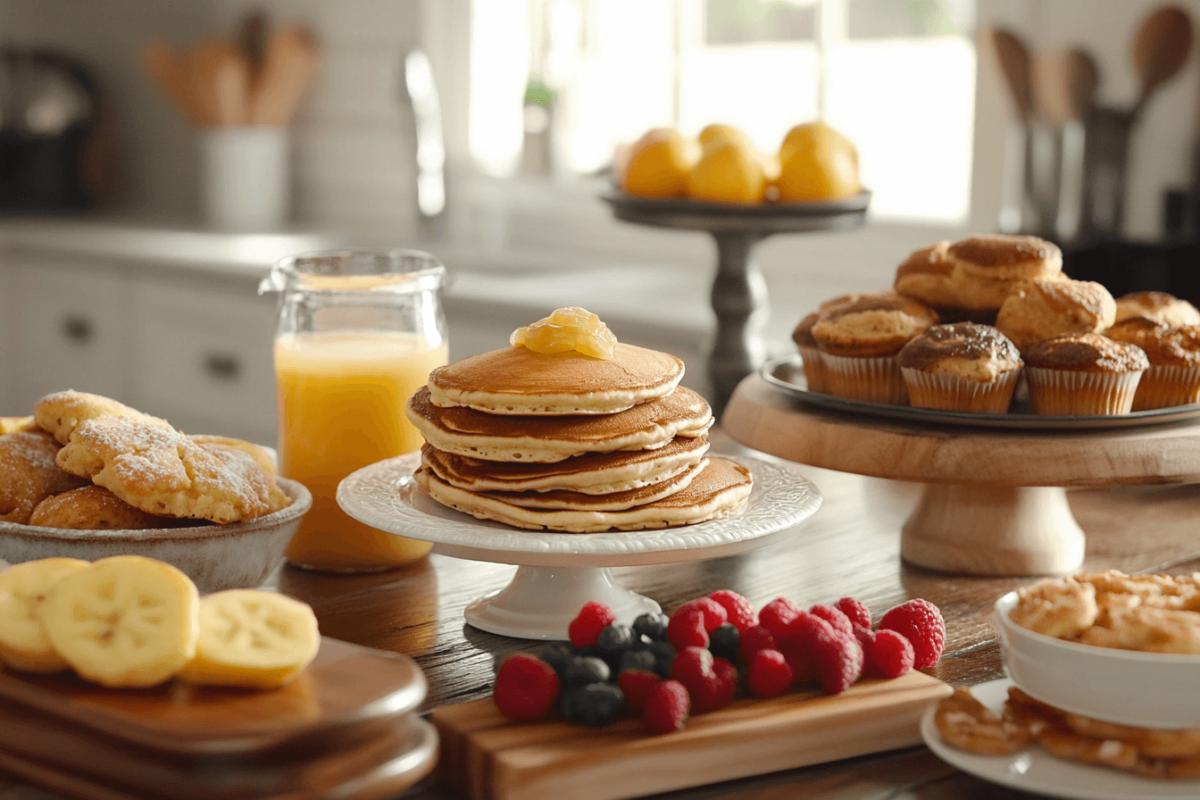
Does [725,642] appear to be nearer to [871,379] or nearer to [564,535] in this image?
[564,535]

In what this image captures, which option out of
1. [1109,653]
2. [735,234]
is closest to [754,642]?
[1109,653]

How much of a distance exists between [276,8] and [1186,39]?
2750mm

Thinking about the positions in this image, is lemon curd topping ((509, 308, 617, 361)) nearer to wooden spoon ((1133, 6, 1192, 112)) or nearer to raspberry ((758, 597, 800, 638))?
raspberry ((758, 597, 800, 638))

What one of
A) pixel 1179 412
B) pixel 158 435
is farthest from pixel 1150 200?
pixel 158 435

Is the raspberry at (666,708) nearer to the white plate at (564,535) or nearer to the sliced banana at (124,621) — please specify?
the white plate at (564,535)

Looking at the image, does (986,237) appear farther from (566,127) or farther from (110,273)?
(110,273)

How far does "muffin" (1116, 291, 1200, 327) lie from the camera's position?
1.30 m

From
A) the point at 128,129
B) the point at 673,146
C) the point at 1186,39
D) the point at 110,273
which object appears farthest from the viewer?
the point at 128,129

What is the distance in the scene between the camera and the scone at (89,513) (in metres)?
0.95

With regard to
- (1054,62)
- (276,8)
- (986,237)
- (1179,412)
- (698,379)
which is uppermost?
(276,8)

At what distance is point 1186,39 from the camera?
2.17 m

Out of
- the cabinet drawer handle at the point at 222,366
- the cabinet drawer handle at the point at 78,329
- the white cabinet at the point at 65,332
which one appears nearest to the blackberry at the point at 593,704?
the cabinet drawer handle at the point at 222,366

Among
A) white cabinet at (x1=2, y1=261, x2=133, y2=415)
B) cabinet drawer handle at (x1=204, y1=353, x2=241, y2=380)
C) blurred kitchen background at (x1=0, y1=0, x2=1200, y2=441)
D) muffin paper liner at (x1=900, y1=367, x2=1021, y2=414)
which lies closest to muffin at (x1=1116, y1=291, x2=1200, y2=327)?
muffin paper liner at (x1=900, y1=367, x2=1021, y2=414)

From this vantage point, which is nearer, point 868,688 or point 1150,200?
point 868,688
